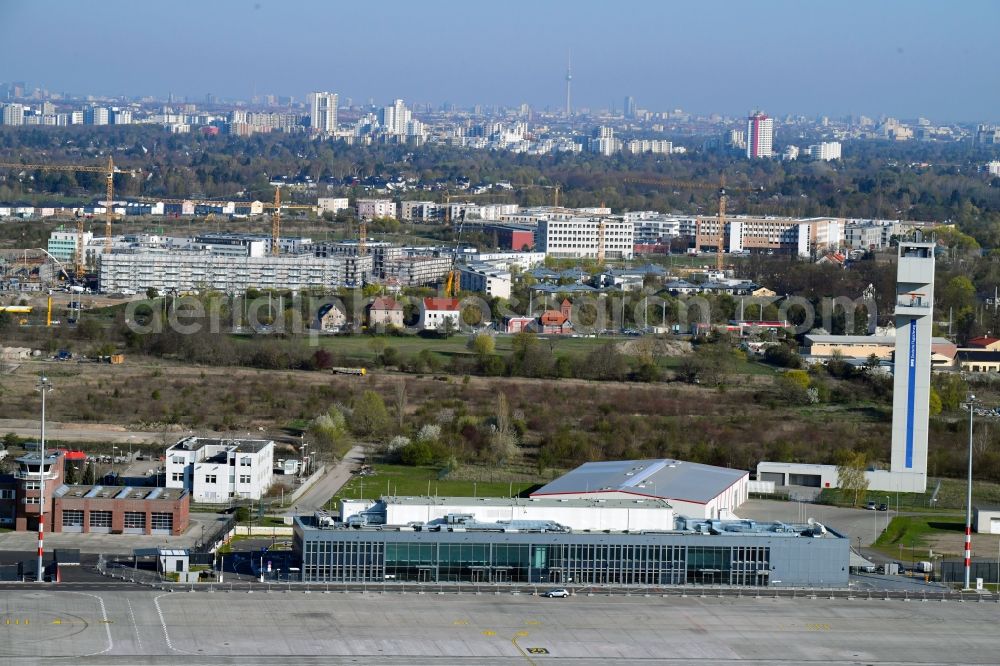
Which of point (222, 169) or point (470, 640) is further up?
point (222, 169)

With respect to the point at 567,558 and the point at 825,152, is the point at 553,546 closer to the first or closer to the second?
the point at 567,558

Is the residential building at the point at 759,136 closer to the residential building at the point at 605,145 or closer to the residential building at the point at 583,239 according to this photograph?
the residential building at the point at 605,145

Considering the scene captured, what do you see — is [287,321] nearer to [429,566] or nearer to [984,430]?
[984,430]

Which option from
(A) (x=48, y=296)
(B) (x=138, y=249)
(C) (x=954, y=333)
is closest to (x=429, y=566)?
(C) (x=954, y=333)

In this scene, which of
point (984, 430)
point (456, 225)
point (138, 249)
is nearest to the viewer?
point (984, 430)

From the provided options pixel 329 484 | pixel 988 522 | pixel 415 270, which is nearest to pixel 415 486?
pixel 329 484

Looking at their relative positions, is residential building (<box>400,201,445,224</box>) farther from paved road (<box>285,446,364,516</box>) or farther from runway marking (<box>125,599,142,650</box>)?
runway marking (<box>125,599,142,650</box>)
